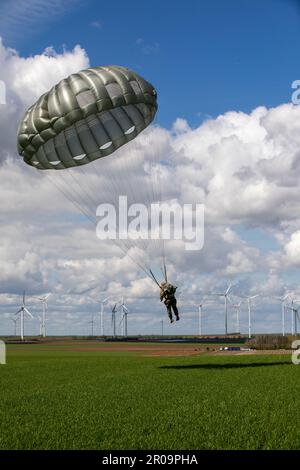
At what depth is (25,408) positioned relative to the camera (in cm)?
2572

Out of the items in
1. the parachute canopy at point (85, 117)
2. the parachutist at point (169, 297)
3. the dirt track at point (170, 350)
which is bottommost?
the dirt track at point (170, 350)

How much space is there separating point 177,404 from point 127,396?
14.0ft

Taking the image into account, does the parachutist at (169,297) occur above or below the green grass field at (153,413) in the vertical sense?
above

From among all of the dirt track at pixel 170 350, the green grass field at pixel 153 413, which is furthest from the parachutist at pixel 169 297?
the dirt track at pixel 170 350

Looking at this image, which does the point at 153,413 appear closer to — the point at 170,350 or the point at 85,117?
the point at 85,117

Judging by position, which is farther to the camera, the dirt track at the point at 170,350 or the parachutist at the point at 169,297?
the dirt track at the point at 170,350

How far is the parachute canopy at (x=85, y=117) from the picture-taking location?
2969 cm

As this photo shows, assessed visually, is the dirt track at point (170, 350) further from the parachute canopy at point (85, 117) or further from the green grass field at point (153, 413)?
the parachute canopy at point (85, 117)

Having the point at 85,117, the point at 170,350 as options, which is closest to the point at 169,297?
the point at 85,117

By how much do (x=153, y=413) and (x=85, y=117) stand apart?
48.5ft

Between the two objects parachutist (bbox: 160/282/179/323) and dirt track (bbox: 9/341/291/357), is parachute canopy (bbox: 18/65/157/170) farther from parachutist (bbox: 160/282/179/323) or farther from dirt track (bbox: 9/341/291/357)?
dirt track (bbox: 9/341/291/357)

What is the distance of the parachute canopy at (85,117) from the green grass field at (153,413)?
41.9ft

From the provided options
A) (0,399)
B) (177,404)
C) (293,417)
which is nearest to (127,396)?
(177,404)
